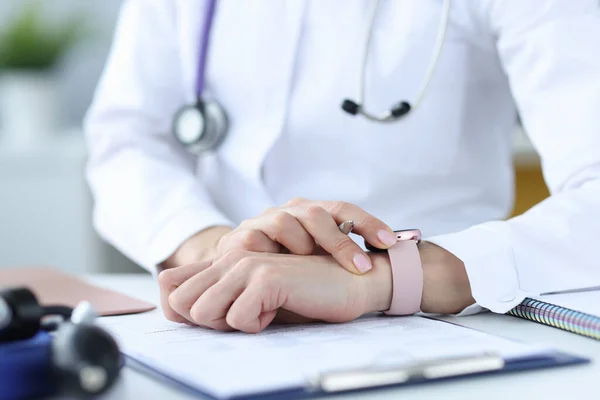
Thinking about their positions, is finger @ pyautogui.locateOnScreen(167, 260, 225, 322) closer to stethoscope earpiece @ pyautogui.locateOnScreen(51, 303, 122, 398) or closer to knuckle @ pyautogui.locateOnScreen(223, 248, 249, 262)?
knuckle @ pyautogui.locateOnScreen(223, 248, 249, 262)

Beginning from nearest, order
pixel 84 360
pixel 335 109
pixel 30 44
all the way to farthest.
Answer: pixel 84 360, pixel 335 109, pixel 30 44

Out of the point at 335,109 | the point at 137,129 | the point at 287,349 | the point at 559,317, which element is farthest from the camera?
the point at 137,129

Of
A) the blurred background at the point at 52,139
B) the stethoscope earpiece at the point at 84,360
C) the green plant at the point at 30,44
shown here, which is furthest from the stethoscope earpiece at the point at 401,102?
the green plant at the point at 30,44

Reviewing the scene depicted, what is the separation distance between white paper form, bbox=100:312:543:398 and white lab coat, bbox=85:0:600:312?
322 millimetres

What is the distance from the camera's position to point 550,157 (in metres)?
0.85

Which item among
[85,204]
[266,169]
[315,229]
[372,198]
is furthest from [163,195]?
[85,204]

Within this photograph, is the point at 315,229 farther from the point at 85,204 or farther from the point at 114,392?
the point at 85,204

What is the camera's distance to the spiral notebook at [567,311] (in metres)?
0.59

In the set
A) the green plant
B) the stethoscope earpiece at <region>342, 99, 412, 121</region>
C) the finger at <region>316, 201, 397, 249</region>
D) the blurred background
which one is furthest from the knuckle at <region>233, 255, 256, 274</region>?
the green plant

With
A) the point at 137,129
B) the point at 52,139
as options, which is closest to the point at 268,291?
the point at 137,129

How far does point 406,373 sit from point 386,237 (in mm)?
221

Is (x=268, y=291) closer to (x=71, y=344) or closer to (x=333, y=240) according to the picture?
(x=333, y=240)

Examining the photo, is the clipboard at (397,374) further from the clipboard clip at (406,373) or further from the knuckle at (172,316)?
the knuckle at (172,316)

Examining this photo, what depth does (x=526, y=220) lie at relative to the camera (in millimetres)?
738
